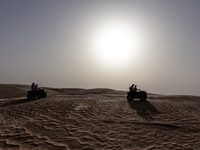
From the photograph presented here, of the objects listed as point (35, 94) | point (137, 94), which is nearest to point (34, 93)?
point (35, 94)

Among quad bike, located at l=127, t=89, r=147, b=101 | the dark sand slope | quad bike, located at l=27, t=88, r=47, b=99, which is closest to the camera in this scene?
the dark sand slope

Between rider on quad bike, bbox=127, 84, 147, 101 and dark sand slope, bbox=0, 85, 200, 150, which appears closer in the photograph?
dark sand slope, bbox=0, 85, 200, 150

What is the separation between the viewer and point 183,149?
481 cm

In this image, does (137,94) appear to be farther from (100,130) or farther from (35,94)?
(35,94)

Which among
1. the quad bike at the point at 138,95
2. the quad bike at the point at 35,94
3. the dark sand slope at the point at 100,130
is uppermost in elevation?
the quad bike at the point at 138,95

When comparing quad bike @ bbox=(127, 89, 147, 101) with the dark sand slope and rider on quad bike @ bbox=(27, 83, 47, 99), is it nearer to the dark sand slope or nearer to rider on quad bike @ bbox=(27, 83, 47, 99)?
the dark sand slope

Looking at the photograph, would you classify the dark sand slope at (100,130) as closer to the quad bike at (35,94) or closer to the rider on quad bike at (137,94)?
the rider on quad bike at (137,94)

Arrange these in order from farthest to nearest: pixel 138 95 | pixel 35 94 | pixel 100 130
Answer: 1. pixel 35 94
2. pixel 138 95
3. pixel 100 130

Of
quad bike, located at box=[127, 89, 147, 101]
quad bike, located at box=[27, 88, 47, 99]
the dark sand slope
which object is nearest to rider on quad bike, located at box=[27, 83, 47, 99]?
quad bike, located at box=[27, 88, 47, 99]

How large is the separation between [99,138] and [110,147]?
2.49 feet

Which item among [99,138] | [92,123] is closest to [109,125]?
[92,123]

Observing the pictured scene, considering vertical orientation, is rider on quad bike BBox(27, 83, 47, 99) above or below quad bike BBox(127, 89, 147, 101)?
below

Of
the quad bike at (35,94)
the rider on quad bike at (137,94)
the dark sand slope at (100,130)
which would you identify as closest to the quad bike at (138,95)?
the rider on quad bike at (137,94)

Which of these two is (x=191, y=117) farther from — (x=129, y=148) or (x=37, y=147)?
(x=37, y=147)
